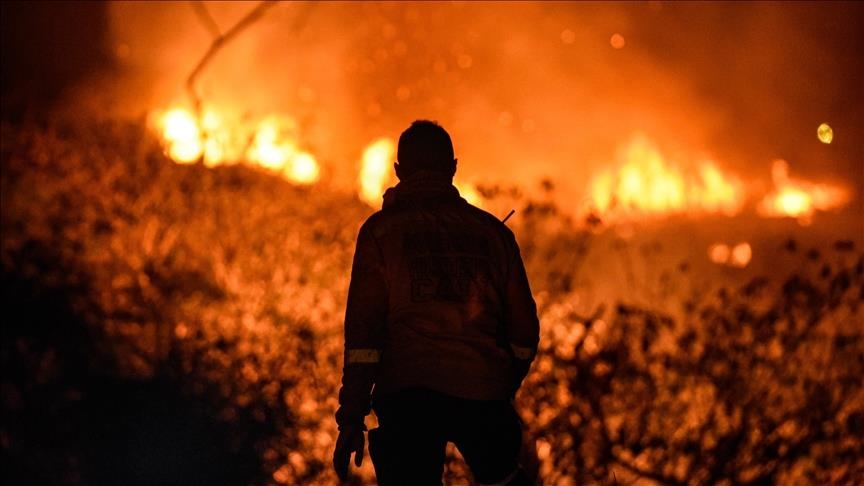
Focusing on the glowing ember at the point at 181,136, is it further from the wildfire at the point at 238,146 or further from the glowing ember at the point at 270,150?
the glowing ember at the point at 270,150

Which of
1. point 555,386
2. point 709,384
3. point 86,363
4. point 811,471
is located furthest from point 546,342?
point 86,363

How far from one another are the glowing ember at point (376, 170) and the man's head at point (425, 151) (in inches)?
224

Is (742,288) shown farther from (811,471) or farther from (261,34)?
(261,34)

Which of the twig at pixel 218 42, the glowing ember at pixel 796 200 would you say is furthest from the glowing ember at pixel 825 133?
the twig at pixel 218 42

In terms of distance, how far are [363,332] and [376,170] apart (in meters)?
6.45

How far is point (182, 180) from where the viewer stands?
9.48 metres

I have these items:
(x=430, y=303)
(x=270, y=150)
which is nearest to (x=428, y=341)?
(x=430, y=303)

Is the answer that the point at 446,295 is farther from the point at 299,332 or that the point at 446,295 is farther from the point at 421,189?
the point at 299,332

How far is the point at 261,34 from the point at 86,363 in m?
4.01

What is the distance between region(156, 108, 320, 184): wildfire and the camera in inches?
362

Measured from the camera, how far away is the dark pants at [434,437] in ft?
8.56

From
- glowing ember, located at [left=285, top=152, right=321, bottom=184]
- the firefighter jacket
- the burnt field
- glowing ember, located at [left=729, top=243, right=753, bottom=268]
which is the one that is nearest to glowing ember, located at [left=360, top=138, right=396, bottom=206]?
the burnt field

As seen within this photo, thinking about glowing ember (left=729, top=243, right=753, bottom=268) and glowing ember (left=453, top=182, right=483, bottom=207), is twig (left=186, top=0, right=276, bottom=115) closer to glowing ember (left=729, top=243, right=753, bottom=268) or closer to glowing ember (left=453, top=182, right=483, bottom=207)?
glowing ember (left=453, top=182, right=483, bottom=207)

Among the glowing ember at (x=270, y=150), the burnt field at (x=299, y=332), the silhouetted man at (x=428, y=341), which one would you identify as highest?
the glowing ember at (x=270, y=150)
